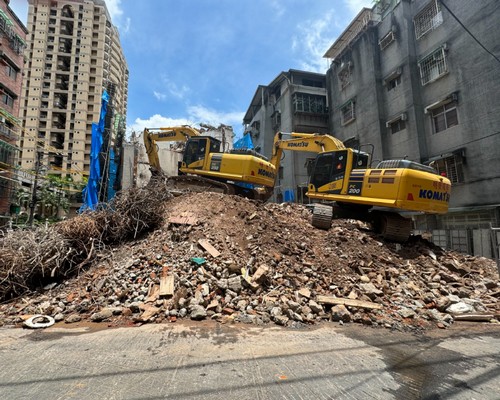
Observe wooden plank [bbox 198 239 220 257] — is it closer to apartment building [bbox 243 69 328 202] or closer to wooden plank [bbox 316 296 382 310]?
wooden plank [bbox 316 296 382 310]

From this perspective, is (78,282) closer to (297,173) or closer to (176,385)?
(176,385)

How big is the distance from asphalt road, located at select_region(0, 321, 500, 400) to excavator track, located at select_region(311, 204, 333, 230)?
4405mm

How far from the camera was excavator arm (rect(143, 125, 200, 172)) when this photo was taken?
13.1m

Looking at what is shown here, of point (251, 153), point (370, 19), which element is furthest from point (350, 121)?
point (251, 153)

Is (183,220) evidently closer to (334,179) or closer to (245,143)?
(334,179)

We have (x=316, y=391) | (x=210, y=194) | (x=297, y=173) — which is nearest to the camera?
(x=316, y=391)

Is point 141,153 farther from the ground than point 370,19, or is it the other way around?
point 370,19

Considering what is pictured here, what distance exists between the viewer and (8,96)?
2278 centimetres

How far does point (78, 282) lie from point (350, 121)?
1925cm

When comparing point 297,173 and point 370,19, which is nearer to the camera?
point 370,19

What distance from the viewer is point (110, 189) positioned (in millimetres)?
16891

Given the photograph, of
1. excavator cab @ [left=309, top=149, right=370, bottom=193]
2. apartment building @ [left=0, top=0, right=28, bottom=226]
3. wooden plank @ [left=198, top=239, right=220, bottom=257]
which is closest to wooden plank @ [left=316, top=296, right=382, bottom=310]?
wooden plank @ [left=198, top=239, right=220, bottom=257]

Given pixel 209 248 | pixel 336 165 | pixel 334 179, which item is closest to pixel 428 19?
pixel 336 165

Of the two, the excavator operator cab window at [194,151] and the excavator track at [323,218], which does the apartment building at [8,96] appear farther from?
the excavator track at [323,218]
